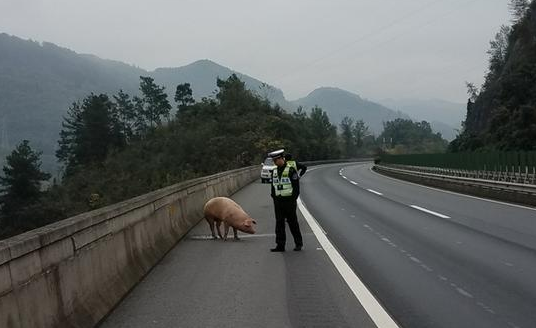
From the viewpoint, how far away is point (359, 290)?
756cm

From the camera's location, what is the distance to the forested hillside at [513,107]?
216ft

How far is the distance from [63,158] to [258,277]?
4291 inches

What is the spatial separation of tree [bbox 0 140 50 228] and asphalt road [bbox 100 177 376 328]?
73090 mm

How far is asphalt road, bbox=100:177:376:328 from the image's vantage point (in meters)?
6.23

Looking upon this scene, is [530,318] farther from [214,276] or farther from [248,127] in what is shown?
[248,127]

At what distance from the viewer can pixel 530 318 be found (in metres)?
6.15

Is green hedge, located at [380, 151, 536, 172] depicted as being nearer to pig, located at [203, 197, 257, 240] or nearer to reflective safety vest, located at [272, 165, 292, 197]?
pig, located at [203, 197, 257, 240]

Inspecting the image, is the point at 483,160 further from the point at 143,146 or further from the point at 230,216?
the point at 143,146

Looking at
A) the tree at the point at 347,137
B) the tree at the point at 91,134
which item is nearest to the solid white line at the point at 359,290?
the tree at the point at 91,134

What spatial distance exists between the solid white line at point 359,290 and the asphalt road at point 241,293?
0.28ft

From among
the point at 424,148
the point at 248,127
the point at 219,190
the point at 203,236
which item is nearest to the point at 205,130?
the point at 248,127

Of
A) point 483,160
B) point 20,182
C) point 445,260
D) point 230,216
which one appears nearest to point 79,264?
point 445,260

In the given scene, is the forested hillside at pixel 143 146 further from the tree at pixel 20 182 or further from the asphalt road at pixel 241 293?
the asphalt road at pixel 241 293

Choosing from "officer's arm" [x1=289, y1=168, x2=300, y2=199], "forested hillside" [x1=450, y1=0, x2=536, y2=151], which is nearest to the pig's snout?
"officer's arm" [x1=289, y1=168, x2=300, y2=199]
